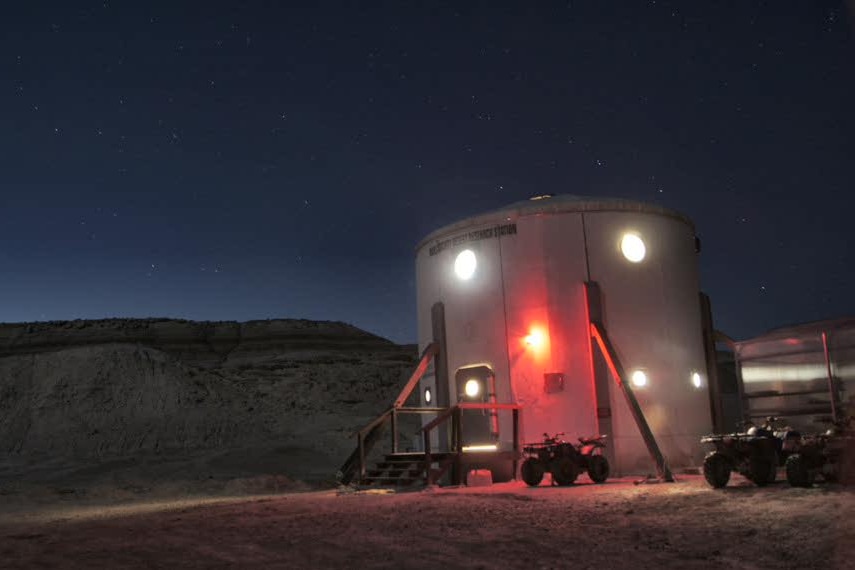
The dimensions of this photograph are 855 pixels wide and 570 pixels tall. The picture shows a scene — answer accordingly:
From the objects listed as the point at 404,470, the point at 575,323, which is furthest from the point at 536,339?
the point at 404,470

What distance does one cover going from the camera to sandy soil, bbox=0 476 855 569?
308 inches

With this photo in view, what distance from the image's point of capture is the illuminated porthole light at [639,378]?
19.1 meters

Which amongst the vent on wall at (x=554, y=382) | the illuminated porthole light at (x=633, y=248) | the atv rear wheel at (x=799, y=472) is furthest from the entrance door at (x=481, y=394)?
the atv rear wheel at (x=799, y=472)

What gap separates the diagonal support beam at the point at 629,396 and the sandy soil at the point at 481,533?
74.0 inches

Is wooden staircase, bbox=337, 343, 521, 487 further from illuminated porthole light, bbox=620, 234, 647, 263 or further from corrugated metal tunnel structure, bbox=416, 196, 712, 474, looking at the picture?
illuminated porthole light, bbox=620, 234, 647, 263

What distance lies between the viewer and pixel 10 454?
33.4 metres

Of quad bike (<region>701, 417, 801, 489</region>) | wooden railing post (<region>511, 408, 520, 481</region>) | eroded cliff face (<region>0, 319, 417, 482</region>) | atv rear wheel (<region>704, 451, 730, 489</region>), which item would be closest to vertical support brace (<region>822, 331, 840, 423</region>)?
quad bike (<region>701, 417, 801, 489</region>)

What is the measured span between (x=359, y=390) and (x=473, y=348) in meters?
34.2

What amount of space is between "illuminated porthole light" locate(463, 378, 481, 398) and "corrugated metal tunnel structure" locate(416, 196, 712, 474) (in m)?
0.03

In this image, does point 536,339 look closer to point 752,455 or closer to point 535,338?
point 535,338

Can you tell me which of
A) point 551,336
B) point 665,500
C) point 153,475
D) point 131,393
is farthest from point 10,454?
point 665,500

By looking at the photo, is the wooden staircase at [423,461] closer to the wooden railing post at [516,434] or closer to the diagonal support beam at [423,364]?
the wooden railing post at [516,434]

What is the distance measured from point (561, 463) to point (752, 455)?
3.84 meters

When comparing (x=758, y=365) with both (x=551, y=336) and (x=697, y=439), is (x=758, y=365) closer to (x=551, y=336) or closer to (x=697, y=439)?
(x=697, y=439)
